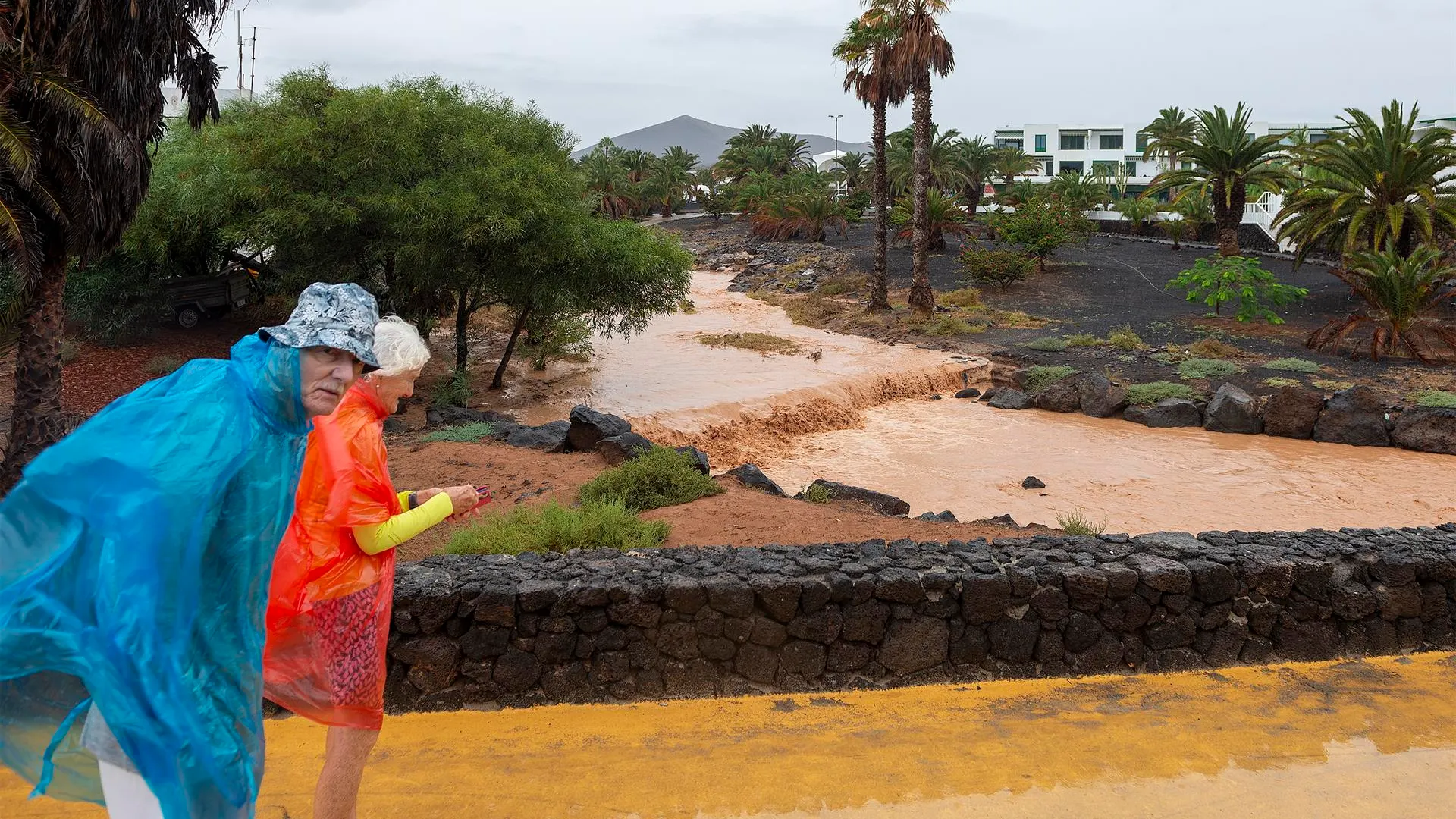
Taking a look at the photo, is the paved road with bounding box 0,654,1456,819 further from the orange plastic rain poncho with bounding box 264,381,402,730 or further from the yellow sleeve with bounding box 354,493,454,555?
the yellow sleeve with bounding box 354,493,454,555

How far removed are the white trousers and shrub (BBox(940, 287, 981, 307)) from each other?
26.7m

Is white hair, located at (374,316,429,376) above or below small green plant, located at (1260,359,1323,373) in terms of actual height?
above

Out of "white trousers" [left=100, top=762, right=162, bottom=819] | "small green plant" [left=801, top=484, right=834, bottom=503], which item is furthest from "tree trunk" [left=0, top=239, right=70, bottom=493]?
"white trousers" [left=100, top=762, right=162, bottom=819]

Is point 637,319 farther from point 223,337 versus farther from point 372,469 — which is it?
point 372,469

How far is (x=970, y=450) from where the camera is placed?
1578 cm

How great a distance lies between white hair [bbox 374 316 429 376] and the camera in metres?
3.04

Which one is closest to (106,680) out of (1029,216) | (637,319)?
(637,319)

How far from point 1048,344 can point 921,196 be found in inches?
278

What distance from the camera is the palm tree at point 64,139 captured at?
8.81 m

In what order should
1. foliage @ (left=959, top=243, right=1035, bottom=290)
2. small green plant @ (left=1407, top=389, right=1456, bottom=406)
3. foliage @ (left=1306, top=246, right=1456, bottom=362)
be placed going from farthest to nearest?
foliage @ (left=959, top=243, right=1035, bottom=290) < foliage @ (left=1306, top=246, right=1456, bottom=362) < small green plant @ (left=1407, top=389, right=1456, bottom=406)

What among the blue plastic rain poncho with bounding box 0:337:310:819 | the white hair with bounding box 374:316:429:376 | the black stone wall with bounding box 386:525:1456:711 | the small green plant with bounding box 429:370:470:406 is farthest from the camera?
the small green plant with bounding box 429:370:470:406

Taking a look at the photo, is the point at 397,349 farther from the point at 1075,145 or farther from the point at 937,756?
the point at 1075,145

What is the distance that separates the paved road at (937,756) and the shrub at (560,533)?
2.24 meters

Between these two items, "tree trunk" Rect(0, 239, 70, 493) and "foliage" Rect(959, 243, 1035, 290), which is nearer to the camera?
"tree trunk" Rect(0, 239, 70, 493)
